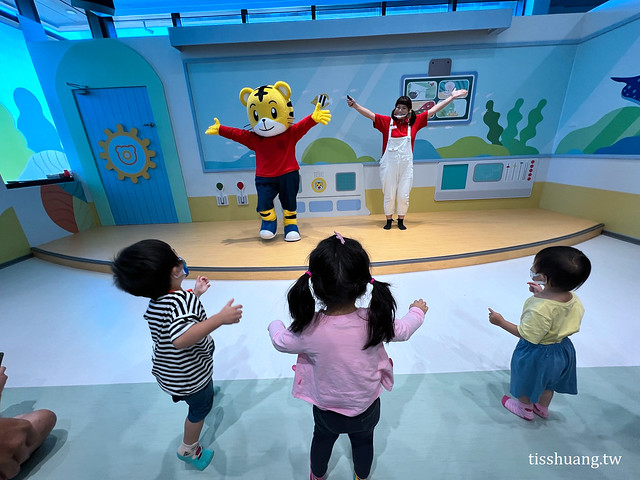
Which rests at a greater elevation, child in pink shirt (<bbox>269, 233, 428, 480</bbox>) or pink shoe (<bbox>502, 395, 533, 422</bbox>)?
child in pink shirt (<bbox>269, 233, 428, 480</bbox>)

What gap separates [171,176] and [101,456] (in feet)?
11.3

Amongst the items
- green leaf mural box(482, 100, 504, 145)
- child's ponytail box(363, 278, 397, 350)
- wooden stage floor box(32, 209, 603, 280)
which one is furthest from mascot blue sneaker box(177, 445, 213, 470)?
green leaf mural box(482, 100, 504, 145)

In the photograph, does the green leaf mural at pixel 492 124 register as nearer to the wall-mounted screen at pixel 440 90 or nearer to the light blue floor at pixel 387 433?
the wall-mounted screen at pixel 440 90

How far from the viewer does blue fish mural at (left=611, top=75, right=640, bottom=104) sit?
272cm

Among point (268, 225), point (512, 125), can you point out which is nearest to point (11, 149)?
point (268, 225)

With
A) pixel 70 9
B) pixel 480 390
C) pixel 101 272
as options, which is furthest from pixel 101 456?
pixel 70 9

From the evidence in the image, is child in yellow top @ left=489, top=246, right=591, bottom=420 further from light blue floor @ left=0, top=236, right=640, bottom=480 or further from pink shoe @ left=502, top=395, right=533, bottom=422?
light blue floor @ left=0, top=236, right=640, bottom=480

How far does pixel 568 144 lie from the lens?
3.48 metres

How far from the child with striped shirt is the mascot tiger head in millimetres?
1938

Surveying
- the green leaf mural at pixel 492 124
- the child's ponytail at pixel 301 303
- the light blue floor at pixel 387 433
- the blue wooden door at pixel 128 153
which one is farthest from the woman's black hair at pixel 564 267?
the blue wooden door at pixel 128 153

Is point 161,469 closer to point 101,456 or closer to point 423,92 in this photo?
point 101,456

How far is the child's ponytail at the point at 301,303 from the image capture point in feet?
2.22

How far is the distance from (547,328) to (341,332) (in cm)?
75

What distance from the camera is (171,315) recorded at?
0.78 meters
